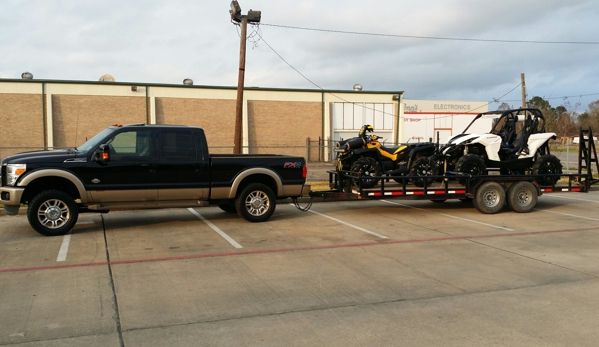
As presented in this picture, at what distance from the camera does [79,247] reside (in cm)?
899

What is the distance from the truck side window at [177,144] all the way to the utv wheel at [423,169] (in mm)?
5475

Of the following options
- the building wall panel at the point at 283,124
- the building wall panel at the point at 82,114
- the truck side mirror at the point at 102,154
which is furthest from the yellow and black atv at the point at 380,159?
the building wall panel at the point at 82,114

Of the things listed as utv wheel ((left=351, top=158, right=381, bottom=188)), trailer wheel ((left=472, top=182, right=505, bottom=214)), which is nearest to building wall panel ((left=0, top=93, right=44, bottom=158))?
utv wheel ((left=351, top=158, right=381, bottom=188))

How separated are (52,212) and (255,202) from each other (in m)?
3.99

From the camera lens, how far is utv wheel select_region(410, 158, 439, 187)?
42.6 feet

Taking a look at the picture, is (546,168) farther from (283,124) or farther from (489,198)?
(283,124)

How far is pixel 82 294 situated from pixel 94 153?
4.32 meters

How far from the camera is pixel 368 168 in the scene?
1266 centimetres

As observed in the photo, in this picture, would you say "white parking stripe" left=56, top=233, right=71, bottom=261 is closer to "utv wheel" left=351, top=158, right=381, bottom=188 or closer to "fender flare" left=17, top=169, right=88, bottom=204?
"fender flare" left=17, top=169, right=88, bottom=204

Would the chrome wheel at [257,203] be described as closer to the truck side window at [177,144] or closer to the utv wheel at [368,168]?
the truck side window at [177,144]

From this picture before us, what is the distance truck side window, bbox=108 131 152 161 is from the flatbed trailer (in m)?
4.00

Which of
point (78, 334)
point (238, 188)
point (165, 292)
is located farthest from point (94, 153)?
point (78, 334)

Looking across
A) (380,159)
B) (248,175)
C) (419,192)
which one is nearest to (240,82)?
(380,159)

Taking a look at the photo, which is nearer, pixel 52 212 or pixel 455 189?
pixel 52 212
